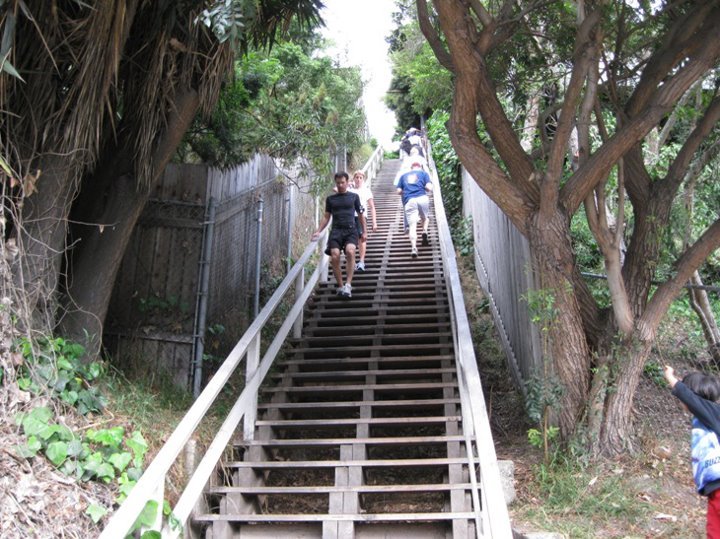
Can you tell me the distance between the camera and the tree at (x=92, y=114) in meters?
4.14

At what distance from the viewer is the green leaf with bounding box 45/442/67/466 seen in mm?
3512

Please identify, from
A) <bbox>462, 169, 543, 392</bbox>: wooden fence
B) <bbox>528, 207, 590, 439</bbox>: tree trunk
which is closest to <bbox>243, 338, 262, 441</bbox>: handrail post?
<bbox>462, 169, 543, 392</bbox>: wooden fence

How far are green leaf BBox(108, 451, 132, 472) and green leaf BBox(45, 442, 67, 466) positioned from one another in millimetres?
266

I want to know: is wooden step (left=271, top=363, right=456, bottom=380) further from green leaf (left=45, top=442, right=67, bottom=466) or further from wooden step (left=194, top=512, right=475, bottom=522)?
green leaf (left=45, top=442, right=67, bottom=466)

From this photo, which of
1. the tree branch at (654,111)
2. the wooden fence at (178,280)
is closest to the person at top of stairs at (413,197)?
A: the wooden fence at (178,280)

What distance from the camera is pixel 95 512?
3.40 meters

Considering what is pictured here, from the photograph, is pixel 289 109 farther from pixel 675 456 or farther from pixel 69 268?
pixel 675 456

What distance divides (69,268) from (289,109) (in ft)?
11.1

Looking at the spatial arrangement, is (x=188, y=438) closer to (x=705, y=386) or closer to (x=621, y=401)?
(x=705, y=386)

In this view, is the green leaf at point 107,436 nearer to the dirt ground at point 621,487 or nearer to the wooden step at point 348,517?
the wooden step at point 348,517

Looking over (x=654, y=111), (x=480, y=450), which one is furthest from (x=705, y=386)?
(x=654, y=111)

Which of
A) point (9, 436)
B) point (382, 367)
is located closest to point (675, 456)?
point (382, 367)

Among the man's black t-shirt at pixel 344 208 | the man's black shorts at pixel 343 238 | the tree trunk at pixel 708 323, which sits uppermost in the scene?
the man's black t-shirt at pixel 344 208

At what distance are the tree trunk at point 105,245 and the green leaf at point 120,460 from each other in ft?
3.68
